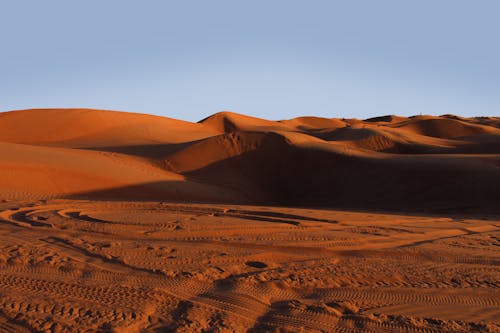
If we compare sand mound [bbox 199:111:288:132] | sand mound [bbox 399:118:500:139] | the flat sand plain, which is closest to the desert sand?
the flat sand plain

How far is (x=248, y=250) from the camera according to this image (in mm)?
6109

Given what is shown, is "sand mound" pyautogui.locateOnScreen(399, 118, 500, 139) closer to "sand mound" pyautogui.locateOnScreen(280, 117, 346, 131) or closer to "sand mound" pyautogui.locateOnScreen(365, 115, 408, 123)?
"sand mound" pyautogui.locateOnScreen(365, 115, 408, 123)

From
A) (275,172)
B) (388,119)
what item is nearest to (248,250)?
(275,172)

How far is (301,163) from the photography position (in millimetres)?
18469

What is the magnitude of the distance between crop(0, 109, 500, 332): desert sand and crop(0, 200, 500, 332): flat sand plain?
0.07ft

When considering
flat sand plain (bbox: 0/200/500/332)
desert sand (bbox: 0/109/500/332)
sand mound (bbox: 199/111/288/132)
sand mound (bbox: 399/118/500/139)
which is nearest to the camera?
flat sand plain (bbox: 0/200/500/332)

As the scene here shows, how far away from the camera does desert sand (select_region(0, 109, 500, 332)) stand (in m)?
3.76

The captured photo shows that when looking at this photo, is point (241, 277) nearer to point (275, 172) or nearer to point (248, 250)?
point (248, 250)

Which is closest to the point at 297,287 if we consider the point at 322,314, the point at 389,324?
the point at 322,314

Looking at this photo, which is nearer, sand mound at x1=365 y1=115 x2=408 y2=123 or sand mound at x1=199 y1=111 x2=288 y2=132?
sand mound at x1=199 y1=111 x2=288 y2=132

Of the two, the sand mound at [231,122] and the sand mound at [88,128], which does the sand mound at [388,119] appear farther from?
the sand mound at [88,128]

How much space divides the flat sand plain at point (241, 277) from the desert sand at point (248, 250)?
22 mm

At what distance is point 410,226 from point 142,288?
611 cm

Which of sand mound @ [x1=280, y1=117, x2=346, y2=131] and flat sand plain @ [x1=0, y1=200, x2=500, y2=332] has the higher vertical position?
sand mound @ [x1=280, y1=117, x2=346, y2=131]
